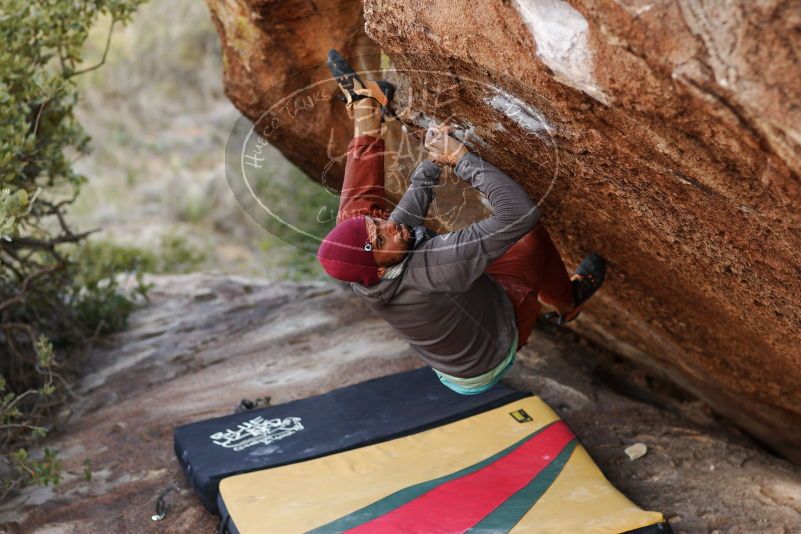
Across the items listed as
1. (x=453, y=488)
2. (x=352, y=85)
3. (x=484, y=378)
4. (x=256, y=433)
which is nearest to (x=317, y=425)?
(x=256, y=433)

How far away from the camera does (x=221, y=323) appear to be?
211 inches

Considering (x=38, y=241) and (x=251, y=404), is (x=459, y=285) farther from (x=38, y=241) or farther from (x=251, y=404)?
(x=38, y=241)

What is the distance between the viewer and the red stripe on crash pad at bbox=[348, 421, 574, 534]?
2.81 meters

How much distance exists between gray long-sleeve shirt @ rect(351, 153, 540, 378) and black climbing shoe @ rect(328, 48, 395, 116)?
25cm

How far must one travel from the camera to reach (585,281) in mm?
3150

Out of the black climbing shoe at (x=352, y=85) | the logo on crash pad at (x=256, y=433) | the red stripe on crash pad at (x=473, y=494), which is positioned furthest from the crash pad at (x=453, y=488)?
the black climbing shoe at (x=352, y=85)

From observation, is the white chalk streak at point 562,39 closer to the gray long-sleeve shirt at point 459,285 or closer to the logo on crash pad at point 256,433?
the gray long-sleeve shirt at point 459,285

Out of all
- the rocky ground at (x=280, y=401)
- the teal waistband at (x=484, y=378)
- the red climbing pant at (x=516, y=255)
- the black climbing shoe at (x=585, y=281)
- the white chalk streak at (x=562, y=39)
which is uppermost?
the white chalk streak at (x=562, y=39)

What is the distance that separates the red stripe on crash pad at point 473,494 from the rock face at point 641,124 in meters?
0.79

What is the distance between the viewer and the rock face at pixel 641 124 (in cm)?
164

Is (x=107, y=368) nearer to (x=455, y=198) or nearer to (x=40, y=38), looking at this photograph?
(x=40, y=38)

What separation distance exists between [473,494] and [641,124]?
1.64 metres

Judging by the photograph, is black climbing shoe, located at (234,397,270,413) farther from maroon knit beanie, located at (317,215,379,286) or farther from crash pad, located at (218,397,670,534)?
maroon knit beanie, located at (317,215,379,286)

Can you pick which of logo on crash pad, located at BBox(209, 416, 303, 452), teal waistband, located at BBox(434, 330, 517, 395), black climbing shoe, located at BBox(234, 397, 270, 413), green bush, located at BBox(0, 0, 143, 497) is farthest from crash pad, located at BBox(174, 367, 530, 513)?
teal waistband, located at BBox(434, 330, 517, 395)
